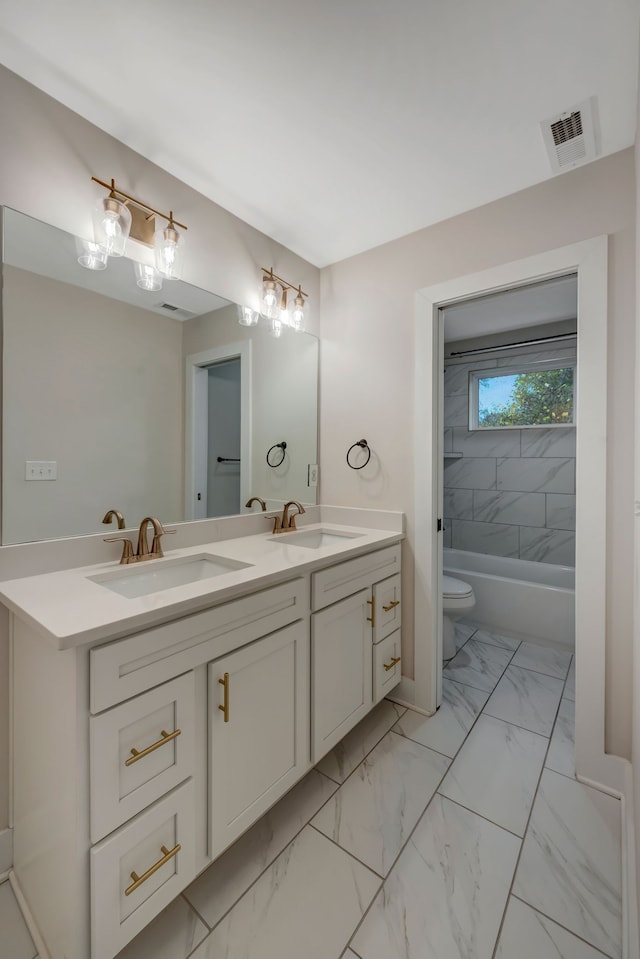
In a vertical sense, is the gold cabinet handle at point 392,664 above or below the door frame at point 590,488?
below

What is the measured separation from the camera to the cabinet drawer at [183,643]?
875mm

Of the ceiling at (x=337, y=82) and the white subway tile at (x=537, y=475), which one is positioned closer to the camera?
the ceiling at (x=337, y=82)

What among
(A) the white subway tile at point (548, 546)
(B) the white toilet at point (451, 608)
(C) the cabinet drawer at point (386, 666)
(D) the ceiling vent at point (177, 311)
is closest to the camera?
(D) the ceiling vent at point (177, 311)

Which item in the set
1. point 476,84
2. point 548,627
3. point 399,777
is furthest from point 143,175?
point 548,627

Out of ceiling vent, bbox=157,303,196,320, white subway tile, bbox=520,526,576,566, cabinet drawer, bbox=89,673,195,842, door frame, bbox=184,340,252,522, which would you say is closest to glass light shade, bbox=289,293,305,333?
door frame, bbox=184,340,252,522

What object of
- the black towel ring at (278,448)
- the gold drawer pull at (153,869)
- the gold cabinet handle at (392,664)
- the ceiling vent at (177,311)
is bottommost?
the gold drawer pull at (153,869)

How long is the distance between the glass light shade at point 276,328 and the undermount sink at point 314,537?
3.37 ft

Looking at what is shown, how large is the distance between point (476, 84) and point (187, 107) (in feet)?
3.02

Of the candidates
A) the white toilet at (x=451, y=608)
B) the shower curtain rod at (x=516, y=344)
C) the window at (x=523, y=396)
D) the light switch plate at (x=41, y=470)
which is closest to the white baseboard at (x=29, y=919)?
the light switch plate at (x=41, y=470)

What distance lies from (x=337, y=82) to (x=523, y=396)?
112 inches

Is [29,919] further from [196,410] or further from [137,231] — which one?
[137,231]

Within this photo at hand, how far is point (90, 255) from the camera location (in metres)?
1.36

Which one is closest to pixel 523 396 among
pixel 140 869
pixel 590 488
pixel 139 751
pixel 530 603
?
pixel 530 603

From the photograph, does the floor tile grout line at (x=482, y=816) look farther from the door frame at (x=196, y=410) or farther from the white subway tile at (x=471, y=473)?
the white subway tile at (x=471, y=473)
